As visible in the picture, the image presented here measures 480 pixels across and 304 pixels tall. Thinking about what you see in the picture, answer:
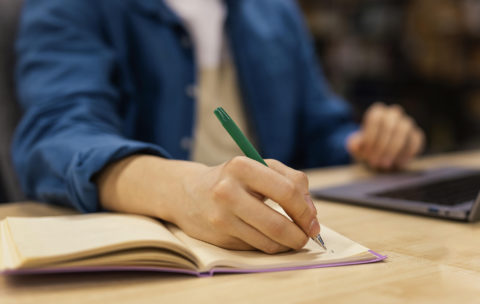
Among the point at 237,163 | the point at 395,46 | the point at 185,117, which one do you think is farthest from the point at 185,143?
the point at 395,46

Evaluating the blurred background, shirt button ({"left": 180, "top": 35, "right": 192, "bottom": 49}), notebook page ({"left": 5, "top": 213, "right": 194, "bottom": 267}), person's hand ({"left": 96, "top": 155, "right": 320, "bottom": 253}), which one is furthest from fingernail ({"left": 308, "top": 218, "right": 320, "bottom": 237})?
the blurred background

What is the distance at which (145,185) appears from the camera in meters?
0.54

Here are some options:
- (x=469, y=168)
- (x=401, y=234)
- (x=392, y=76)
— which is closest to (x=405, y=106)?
(x=392, y=76)

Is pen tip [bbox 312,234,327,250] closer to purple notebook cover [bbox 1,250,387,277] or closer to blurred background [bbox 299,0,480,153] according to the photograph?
purple notebook cover [bbox 1,250,387,277]

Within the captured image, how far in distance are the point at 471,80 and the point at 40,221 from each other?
3.02 m

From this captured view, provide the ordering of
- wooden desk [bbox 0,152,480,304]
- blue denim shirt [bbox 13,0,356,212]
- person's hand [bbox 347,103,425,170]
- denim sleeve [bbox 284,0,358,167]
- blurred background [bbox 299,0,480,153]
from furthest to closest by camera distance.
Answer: blurred background [bbox 299,0,480,153], denim sleeve [bbox 284,0,358,167], person's hand [bbox 347,103,425,170], blue denim shirt [bbox 13,0,356,212], wooden desk [bbox 0,152,480,304]

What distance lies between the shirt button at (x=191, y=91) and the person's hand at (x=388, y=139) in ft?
1.14

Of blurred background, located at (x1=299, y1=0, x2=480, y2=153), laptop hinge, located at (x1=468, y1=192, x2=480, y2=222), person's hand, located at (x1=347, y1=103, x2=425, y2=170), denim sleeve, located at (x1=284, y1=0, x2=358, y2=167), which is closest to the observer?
laptop hinge, located at (x1=468, y1=192, x2=480, y2=222)

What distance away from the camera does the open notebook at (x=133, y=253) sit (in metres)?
0.38

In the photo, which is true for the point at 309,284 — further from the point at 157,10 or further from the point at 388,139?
the point at 157,10

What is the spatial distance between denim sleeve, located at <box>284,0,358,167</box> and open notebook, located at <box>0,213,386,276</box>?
2.50 ft

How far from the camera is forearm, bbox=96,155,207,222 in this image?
50cm

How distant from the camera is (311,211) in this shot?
43 centimetres

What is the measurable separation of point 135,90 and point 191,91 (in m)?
0.11
